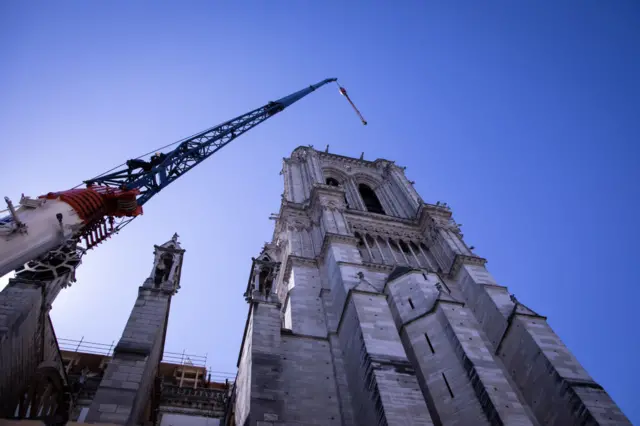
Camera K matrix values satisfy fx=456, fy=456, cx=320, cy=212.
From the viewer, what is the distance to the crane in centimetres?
1093

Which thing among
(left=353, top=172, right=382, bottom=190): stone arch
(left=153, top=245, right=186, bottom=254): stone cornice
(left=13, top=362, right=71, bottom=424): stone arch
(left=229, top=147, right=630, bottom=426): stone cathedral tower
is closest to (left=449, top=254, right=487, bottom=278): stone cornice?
(left=229, top=147, right=630, bottom=426): stone cathedral tower

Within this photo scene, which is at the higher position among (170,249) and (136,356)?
(170,249)

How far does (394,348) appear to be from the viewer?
53.5 ft

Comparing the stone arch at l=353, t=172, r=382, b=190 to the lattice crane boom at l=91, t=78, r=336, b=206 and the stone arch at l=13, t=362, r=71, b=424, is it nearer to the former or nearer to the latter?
the lattice crane boom at l=91, t=78, r=336, b=206

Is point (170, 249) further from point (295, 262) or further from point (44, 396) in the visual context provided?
point (295, 262)

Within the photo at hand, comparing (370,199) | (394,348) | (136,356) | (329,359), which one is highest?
(370,199)

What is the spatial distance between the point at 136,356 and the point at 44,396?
4467mm

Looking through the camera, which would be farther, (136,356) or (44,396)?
(44,396)

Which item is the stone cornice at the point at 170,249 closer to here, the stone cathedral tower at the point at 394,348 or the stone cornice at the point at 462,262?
the stone cathedral tower at the point at 394,348

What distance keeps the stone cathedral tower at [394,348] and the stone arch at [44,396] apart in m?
5.83

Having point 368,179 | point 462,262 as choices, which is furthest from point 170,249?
point 368,179

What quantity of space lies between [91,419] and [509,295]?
18.8m

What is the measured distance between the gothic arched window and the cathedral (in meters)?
9.85

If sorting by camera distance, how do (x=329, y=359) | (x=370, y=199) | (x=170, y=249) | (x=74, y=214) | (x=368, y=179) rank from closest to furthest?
(x=74, y=214)
(x=329, y=359)
(x=170, y=249)
(x=370, y=199)
(x=368, y=179)
